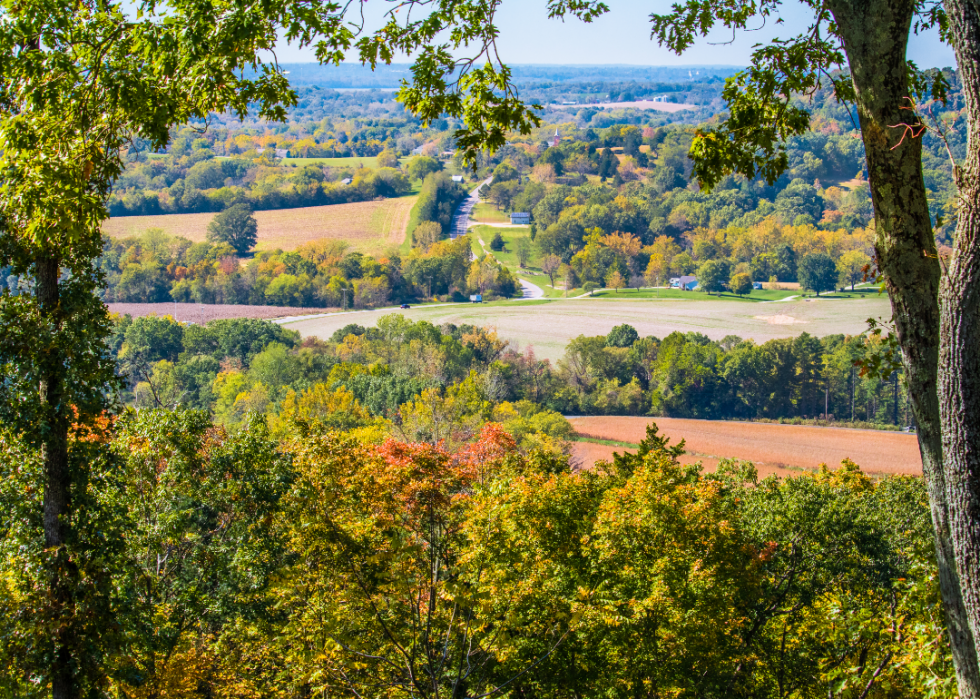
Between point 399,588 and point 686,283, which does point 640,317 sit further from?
point 399,588

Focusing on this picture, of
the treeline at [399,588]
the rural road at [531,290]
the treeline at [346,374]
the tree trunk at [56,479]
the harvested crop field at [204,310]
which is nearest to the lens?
the tree trunk at [56,479]

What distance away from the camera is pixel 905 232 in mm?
3832

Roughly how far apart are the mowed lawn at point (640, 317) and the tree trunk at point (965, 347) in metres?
83.4

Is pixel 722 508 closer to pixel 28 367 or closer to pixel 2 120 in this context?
pixel 28 367

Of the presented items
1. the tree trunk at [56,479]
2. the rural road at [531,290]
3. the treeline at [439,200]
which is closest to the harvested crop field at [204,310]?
the rural road at [531,290]

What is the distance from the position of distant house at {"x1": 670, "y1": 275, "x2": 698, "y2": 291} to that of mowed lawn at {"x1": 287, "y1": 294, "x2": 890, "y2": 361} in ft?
26.4

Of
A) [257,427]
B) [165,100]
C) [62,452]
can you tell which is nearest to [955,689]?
[165,100]

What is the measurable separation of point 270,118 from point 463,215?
153023mm

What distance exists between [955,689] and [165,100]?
611 cm

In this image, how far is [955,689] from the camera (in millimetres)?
4621

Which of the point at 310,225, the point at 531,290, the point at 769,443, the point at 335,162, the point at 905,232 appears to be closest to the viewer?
the point at 905,232

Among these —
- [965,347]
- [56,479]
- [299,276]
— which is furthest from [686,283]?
[965,347]

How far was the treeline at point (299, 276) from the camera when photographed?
109 metres

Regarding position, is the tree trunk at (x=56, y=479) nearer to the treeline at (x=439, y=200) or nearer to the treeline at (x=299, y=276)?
the treeline at (x=299, y=276)
